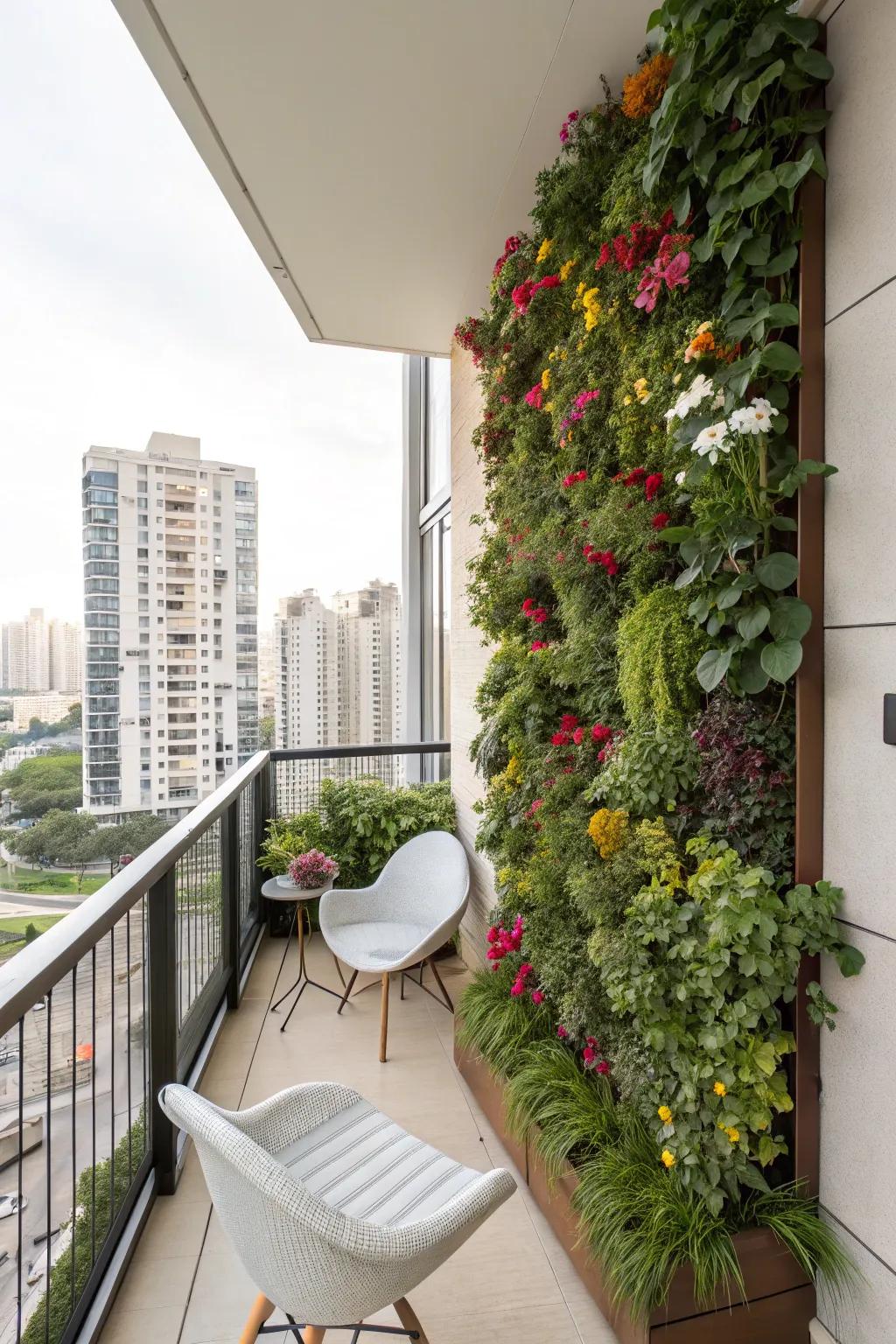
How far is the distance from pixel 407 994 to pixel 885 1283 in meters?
2.37

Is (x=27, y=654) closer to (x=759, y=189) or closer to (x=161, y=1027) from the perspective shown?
(x=161, y=1027)

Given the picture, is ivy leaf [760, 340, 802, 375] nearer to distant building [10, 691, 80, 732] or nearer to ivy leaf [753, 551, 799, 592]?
ivy leaf [753, 551, 799, 592]

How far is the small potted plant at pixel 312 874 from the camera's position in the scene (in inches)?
127

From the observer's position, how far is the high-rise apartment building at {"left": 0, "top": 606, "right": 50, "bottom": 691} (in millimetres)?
3996

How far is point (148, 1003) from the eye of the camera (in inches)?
76.5

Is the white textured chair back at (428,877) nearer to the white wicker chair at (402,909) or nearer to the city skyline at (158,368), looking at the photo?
the white wicker chair at (402,909)

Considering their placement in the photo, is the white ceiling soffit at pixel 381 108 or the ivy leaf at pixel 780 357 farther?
the white ceiling soffit at pixel 381 108

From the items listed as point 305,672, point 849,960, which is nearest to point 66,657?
point 305,672

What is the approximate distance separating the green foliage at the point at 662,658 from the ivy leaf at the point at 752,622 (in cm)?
14

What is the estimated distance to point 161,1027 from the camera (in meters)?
1.95

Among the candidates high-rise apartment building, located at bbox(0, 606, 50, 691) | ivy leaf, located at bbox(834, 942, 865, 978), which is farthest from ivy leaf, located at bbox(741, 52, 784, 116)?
high-rise apartment building, located at bbox(0, 606, 50, 691)

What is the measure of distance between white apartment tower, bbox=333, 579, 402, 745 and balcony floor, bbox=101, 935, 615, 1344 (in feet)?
9.58

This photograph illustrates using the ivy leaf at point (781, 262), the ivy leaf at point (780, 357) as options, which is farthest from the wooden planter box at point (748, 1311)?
the ivy leaf at point (781, 262)

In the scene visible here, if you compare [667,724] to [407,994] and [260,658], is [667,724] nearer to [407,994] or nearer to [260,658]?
[407,994]
